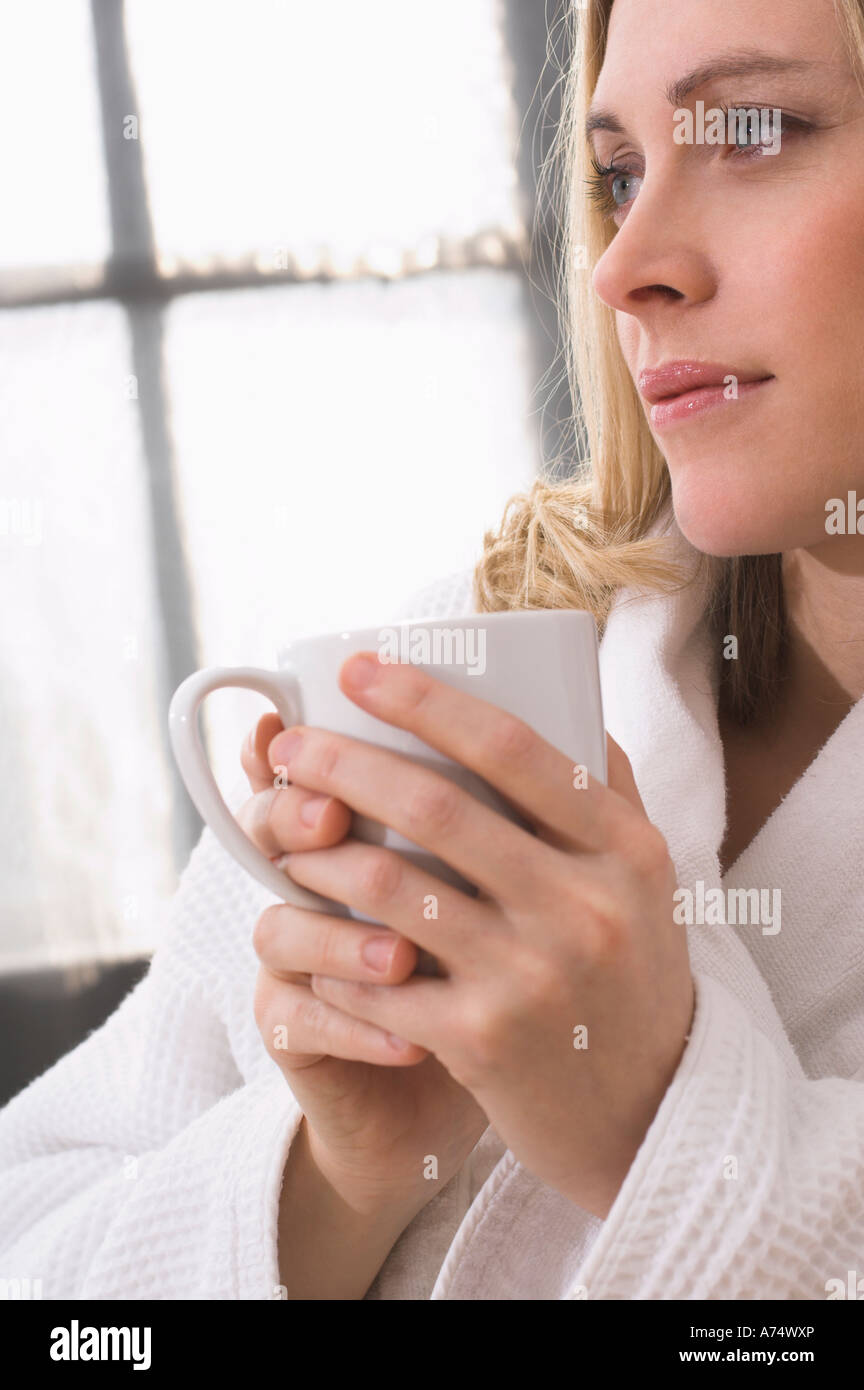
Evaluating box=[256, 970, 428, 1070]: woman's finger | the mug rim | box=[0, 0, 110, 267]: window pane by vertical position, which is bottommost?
box=[256, 970, 428, 1070]: woman's finger

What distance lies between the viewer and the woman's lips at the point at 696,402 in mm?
594

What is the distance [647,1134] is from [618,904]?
0.34 feet

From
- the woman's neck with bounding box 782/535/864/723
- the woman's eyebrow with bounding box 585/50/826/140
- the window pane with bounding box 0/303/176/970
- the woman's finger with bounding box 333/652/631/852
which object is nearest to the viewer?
the woman's finger with bounding box 333/652/631/852

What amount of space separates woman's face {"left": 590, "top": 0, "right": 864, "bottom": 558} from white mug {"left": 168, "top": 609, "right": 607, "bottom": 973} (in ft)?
0.94

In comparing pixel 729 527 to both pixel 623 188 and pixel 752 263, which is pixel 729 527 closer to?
pixel 752 263

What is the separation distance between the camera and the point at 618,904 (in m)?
0.34

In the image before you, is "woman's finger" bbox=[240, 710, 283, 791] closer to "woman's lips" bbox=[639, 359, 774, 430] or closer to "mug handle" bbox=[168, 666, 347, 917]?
"mug handle" bbox=[168, 666, 347, 917]

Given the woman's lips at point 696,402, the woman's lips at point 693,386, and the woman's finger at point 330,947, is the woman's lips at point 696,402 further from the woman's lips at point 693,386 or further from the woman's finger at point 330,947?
the woman's finger at point 330,947

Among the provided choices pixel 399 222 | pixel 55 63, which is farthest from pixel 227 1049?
pixel 55 63

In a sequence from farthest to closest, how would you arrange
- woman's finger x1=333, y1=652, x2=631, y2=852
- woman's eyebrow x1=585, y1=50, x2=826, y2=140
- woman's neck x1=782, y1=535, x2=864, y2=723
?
1. woman's neck x1=782, y1=535, x2=864, y2=723
2. woman's eyebrow x1=585, y1=50, x2=826, y2=140
3. woman's finger x1=333, y1=652, x2=631, y2=852

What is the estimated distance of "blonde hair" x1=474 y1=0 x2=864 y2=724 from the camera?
0.74 metres

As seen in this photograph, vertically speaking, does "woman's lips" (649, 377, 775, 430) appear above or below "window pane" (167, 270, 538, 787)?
below

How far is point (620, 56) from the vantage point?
65cm

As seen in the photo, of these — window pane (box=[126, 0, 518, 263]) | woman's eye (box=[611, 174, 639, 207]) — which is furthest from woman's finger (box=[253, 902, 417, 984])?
window pane (box=[126, 0, 518, 263])
